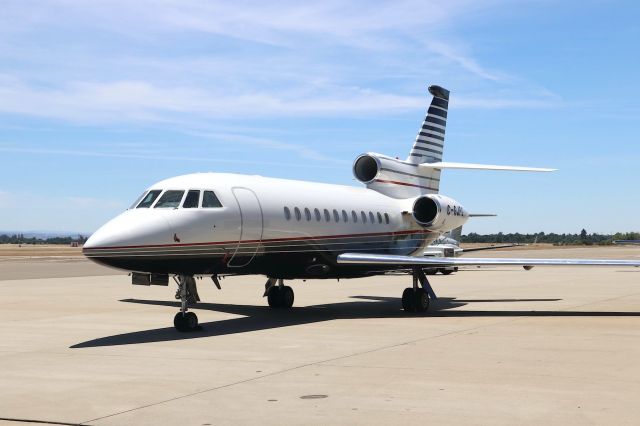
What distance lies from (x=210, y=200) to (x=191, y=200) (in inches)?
16.2

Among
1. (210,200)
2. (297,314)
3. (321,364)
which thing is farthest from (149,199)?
(321,364)

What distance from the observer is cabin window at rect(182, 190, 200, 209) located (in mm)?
15832

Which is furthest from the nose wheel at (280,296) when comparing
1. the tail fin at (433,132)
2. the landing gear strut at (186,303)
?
the tail fin at (433,132)

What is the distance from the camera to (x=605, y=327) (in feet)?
50.9

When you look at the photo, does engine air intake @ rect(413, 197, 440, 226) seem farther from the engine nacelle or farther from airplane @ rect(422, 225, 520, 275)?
airplane @ rect(422, 225, 520, 275)

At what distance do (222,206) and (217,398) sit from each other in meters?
7.87

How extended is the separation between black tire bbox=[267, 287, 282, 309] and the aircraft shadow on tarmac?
26 centimetres

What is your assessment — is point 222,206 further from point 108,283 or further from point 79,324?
point 108,283

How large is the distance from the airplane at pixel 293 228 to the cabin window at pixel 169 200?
0.8 inches

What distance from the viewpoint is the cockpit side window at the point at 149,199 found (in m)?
15.8

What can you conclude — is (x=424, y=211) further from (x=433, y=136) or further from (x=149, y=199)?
(x=149, y=199)

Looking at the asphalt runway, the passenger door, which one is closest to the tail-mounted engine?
the asphalt runway

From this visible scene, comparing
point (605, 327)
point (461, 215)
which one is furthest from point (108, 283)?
point (605, 327)

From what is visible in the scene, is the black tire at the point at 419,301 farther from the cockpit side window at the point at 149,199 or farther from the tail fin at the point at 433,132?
the cockpit side window at the point at 149,199
